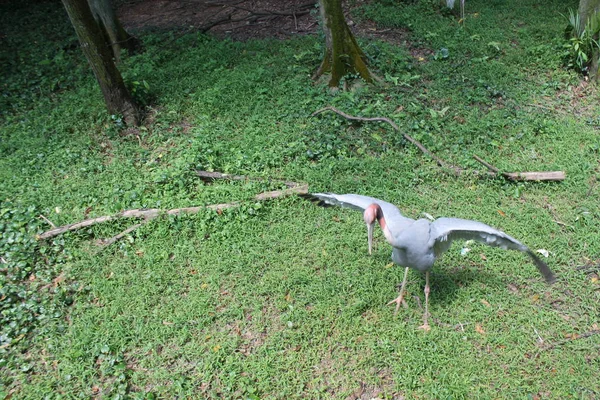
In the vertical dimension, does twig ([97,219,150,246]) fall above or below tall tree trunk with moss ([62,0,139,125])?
below

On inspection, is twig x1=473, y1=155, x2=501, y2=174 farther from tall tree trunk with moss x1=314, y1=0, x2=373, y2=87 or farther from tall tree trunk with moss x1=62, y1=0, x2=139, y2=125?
tall tree trunk with moss x1=62, y1=0, x2=139, y2=125

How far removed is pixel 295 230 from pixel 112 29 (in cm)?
514

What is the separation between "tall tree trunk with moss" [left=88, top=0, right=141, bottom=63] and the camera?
7.29 meters

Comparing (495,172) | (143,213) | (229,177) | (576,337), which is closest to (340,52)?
(229,177)

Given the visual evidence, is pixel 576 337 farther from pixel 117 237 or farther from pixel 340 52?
pixel 340 52

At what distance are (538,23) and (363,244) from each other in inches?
214

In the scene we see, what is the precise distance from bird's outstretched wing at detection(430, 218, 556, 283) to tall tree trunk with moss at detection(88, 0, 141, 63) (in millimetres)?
6046

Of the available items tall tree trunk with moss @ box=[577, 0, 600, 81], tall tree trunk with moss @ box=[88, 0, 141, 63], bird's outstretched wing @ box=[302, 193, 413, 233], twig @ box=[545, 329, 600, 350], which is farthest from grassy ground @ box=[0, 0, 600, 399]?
bird's outstretched wing @ box=[302, 193, 413, 233]

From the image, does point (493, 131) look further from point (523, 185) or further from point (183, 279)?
point (183, 279)

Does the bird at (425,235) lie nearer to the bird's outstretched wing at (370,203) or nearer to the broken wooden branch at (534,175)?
the bird's outstretched wing at (370,203)

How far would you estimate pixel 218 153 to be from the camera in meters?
5.49

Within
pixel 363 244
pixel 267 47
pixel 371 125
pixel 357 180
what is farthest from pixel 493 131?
pixel 267 47

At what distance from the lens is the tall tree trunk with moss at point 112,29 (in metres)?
7.29

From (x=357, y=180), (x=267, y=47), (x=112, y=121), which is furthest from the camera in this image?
(x=267, y=47)
